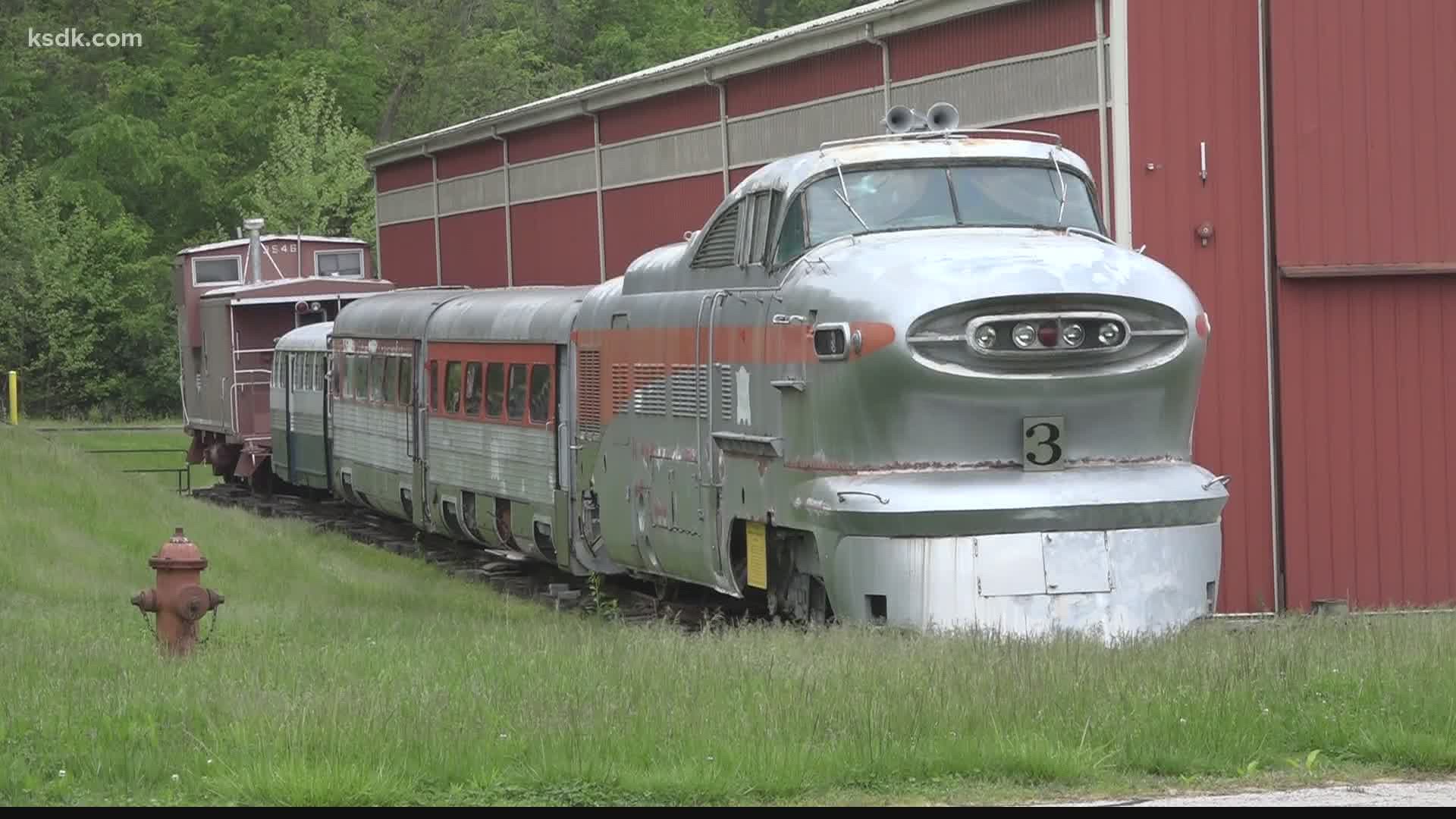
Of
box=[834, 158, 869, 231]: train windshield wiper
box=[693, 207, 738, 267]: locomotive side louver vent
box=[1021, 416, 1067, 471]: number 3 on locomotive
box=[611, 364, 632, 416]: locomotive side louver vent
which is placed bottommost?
box=[1021, 416, 1067, 471]: number 3 on locomotive

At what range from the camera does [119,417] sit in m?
68.4

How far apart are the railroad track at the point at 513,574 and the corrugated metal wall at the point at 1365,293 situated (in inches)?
211

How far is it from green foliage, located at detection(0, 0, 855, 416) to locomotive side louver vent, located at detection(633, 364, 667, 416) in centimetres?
5055

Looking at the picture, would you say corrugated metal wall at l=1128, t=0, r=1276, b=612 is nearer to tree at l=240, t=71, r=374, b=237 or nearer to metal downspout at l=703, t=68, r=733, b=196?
metal downspout at l=703, t=68, r=733, b=196

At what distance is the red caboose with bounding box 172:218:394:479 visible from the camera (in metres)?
35.0

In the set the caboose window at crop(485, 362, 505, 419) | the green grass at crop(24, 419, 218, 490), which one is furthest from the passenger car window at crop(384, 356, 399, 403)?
the green grass at crop(24, 419, 218, 490)

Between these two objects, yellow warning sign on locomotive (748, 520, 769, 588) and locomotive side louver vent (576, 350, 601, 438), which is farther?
locomotive side louver vent (576, 350, 601, 438)

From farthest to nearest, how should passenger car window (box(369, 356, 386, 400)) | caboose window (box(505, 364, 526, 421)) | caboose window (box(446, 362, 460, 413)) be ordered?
passenger car window (box(369, 356, 386, 400)) < caboose window (box(446, 362, 460, 413)) < caboose window (box(505, 364, 526, 421))

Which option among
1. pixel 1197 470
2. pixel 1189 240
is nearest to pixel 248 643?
pixel 1197 470

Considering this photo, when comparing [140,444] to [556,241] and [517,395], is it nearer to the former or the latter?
[556,241]

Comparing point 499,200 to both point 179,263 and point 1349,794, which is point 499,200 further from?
point 1349,794

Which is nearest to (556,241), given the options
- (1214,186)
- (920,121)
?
(1214,186)

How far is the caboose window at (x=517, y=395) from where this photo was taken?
20.8 meters

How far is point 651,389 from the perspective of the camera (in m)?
16.1
